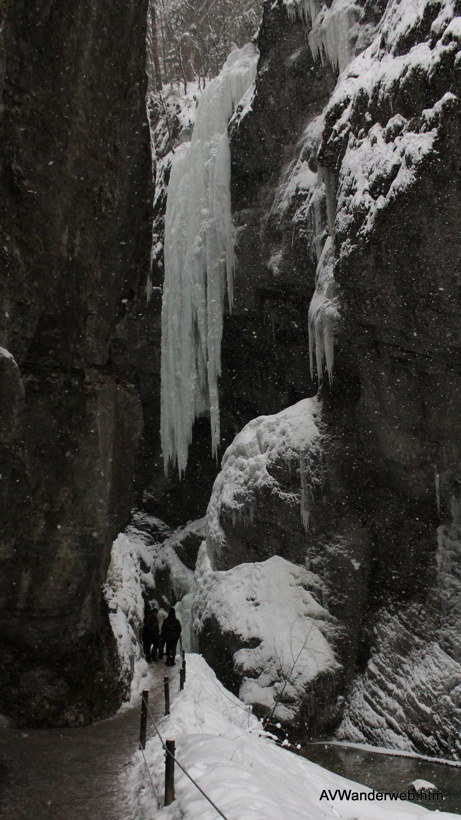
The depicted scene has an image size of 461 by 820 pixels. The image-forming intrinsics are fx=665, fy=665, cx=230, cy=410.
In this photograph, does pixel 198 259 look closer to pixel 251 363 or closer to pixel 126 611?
pixel 251 363

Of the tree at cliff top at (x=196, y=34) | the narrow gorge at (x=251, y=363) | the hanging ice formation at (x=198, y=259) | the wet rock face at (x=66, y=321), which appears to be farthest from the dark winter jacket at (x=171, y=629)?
the tree at cliff top at (x=196, y=34)

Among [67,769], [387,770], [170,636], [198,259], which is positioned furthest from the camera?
[198,259]

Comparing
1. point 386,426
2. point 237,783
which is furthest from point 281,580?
point 237,783

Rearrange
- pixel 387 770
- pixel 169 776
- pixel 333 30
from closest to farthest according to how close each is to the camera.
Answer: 1. pixel 169 776
2. pixel 387 770
3. pixel 333 30

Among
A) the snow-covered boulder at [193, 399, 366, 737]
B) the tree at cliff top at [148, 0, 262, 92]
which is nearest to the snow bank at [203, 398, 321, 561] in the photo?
the snow-covered boulder at [193, 399, 366, 737]

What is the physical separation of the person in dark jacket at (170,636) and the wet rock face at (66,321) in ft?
10.3

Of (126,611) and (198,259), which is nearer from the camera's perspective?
(126,611)

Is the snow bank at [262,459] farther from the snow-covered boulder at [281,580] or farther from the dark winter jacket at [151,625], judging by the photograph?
the dark winter jacket at [151,625]

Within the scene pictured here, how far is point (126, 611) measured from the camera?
43.7 feet

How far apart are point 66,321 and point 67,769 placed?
5421 millimetres

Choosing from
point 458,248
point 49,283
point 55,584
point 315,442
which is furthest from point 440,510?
point 49,283

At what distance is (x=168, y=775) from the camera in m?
5.59

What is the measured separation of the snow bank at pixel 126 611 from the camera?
11547 millimetres

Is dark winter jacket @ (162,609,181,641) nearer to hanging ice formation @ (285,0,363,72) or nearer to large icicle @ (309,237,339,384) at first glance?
large icicle @ (309,237,339,384)
